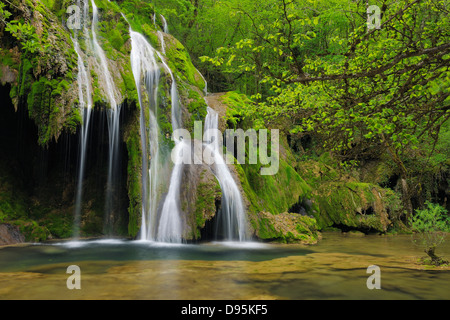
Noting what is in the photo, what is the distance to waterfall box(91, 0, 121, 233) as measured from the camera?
29.8 ft

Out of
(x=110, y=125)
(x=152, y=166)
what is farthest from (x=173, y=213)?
(x=110, y=125)

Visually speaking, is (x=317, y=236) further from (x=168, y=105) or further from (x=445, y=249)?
(x=168, y=105)

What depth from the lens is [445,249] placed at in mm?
8211

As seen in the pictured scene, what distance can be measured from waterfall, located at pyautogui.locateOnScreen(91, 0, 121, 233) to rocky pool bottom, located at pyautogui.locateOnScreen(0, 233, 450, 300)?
3.16 meters

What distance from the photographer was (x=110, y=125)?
9172mm

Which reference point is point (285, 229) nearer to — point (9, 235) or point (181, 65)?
point (9, 235)

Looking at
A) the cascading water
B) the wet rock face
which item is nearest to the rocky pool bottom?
the wet rock face

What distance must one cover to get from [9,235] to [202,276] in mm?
6509

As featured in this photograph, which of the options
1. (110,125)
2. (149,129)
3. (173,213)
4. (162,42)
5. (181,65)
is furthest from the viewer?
(162,42)

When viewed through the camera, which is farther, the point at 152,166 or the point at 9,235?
the point at 152,166

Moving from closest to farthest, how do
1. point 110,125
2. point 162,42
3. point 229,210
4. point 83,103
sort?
point 83,103 → point 110,125 → point 229,210 → point 162,42

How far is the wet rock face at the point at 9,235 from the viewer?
8.09 meters

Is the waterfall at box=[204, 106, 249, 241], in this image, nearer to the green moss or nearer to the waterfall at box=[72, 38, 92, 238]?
the waterfall at box=[72, 38, 92, 238]
